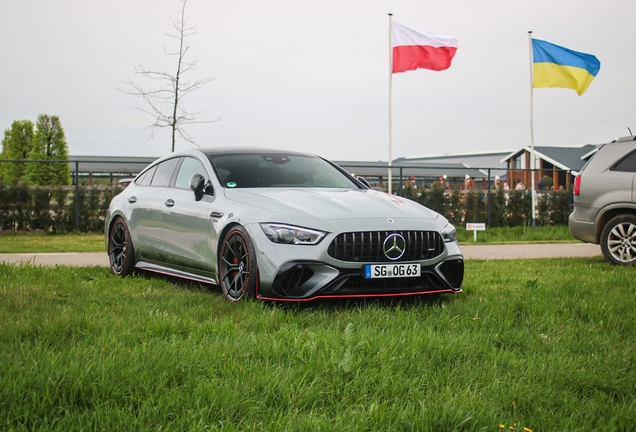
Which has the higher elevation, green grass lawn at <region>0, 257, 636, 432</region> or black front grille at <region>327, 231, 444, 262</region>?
black front grille at <region>327, 231, 444, 262</region>

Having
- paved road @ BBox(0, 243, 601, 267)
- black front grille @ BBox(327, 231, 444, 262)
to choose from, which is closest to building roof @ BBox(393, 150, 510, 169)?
paved road @ BBox(0, 243, 601, 267)

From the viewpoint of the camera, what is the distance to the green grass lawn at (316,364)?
11.0ft

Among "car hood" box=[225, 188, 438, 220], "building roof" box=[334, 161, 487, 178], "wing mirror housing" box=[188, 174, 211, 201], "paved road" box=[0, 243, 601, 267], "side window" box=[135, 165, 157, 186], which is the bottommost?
"paved road" box=[0, 243, 601, 267]

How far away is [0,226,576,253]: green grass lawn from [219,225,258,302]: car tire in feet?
26.1

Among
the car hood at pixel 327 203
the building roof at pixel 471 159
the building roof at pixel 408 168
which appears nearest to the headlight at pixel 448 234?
the car hood at pixel 327 203

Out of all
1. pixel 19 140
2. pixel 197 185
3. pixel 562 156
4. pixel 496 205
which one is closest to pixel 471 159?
pixel 562 156

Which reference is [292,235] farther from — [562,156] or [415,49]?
[562,156]

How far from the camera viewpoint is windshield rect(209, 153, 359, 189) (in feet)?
24.0

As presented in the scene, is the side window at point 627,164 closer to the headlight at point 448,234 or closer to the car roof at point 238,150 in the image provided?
the headlight at point 448,234

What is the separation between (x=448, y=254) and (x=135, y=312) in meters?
2.70

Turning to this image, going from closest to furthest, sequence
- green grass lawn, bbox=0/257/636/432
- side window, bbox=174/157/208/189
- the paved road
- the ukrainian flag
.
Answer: green grass lawn, bbox=0/257/636/432 → side window, bbox=174/157/208/189 → the paved road → the ukrainian flag

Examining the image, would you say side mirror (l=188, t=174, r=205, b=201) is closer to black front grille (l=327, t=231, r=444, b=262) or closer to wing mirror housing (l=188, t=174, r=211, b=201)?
wing mirror housing (l=188, t=174, r=211, b=201)

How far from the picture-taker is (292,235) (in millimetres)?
6109

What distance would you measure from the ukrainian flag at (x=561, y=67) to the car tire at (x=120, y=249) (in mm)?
17186
